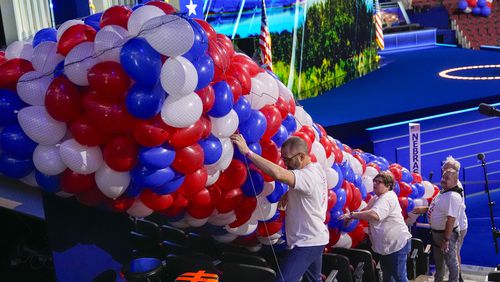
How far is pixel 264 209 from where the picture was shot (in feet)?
10.7

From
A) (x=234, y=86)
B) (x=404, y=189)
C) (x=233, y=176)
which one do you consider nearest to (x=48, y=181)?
(x=233, y=176)

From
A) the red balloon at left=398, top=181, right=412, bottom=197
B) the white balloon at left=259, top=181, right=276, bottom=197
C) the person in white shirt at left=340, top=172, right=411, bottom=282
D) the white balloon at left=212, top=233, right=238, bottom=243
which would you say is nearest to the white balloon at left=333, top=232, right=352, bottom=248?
the person in white shirt at left=340, top=172, right=411, bottom=282

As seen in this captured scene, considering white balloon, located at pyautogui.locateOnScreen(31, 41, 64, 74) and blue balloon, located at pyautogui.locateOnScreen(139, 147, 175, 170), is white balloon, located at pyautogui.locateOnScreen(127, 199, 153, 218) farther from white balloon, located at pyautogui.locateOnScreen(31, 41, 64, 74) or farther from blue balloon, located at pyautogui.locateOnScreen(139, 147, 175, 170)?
white balloon, located at pyautogui.locateOnScreen(31, 41, 64, 74)

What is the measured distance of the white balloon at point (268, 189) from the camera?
10.5 feet

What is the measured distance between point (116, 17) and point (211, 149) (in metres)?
0.79

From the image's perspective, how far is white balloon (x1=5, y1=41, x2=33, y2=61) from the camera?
2801 mm

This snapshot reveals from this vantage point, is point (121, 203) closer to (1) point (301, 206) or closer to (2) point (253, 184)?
(2) point (253, 184)

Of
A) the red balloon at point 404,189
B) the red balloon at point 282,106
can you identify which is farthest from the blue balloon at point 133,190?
the red balloon at point 404,189

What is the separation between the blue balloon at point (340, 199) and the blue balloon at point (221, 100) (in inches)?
52.4

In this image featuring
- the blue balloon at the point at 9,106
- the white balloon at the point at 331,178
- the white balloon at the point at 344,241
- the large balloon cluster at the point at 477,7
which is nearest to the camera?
the blue balloon at the point at 9,106

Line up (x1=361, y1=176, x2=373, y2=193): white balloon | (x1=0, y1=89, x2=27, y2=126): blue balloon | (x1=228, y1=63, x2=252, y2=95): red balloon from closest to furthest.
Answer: (x1=0, y1=89, x2=27, y2=126): blue balloon → (x1=228, y1=63, x2=252, y2=95): red balloon → (x1=361, y1=176, x2=373, y2=193): white balloon

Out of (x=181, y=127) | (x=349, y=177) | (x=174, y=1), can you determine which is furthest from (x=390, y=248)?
(x=174, y=1)

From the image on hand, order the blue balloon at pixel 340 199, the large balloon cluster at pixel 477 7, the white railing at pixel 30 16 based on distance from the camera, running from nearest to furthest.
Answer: the blue balloon at pixel 340 199 < the white railing at pixel 30 16 < the large balloon cluster at pixel 477 7

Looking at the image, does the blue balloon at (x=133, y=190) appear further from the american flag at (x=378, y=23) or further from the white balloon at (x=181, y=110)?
the american flag at (x=378, y=23)
